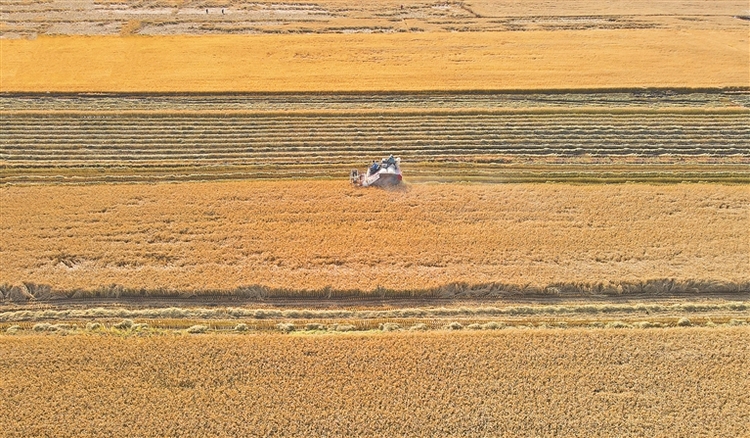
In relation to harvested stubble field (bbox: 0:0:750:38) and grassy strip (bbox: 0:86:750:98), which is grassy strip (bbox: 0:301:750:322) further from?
harvested stubble field (bbox: 0:0:750:38)

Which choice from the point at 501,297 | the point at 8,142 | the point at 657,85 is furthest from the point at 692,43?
the point at 8,142

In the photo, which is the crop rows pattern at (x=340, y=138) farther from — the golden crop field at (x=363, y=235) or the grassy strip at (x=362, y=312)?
the grassy strip at (x=362, y=312)

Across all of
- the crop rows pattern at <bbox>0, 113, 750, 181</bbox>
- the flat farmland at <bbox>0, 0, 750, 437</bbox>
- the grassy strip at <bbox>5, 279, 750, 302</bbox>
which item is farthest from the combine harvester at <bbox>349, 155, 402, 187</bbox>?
the grassy strip at <bbox>5, 279, 750, 302</bbox>

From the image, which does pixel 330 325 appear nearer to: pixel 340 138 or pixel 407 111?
pixel 340 138

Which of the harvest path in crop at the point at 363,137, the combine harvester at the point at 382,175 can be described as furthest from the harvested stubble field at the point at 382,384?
the harvest path in crop at the point at 363,137

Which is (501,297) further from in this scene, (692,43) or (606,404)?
(692,43)
